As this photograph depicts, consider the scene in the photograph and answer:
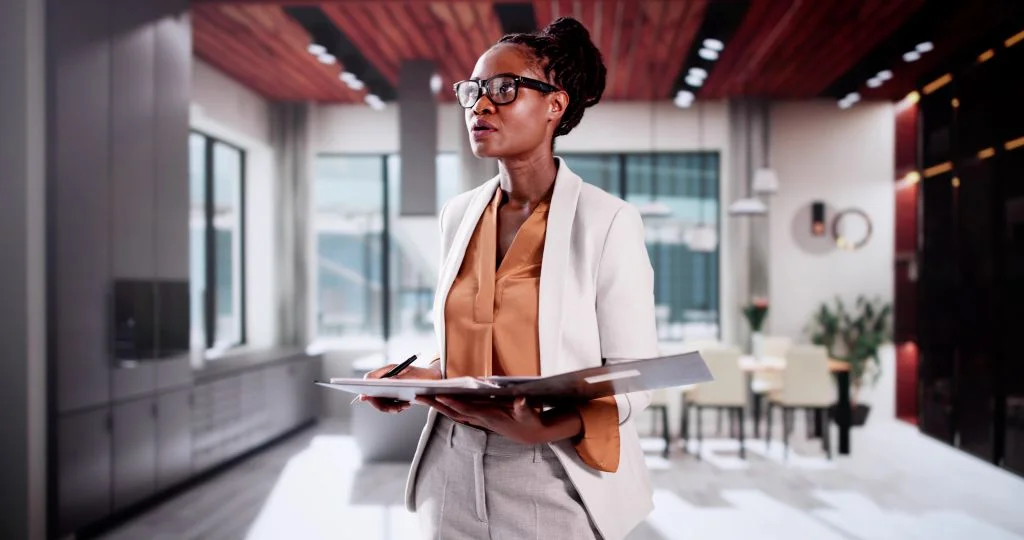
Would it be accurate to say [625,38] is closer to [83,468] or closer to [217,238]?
[217,238]

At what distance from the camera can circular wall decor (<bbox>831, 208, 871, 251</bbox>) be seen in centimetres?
733

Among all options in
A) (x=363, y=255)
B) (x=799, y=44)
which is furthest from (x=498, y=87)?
(x=363, y=255)

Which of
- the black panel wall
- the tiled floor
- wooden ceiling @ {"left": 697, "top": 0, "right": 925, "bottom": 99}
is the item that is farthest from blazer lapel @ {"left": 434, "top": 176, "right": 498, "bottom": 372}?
the black panel wall

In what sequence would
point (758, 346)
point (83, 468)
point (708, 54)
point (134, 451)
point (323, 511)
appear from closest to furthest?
point (83, 468) < point (134, 451) < point (323, 511) < point (708, 54) < point (758, 346)

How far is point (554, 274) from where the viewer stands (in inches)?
38.2

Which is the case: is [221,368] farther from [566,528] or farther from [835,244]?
[835,244]

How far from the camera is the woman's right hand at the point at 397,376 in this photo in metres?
1.02

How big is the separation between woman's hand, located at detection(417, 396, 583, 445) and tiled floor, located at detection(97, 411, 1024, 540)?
9.41 feet

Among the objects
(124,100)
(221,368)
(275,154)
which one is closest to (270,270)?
(275,154)

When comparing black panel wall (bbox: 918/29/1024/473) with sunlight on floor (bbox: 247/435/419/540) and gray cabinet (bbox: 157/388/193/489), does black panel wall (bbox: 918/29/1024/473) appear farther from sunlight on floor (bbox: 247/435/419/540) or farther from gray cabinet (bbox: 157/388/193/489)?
gray cabinet (bbox: 157/388/193/489)

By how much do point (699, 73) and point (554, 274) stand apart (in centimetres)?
566

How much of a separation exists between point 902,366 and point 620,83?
4.11 metres

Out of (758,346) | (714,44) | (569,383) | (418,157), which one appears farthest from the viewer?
(758,346)

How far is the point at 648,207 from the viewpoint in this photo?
608cm
